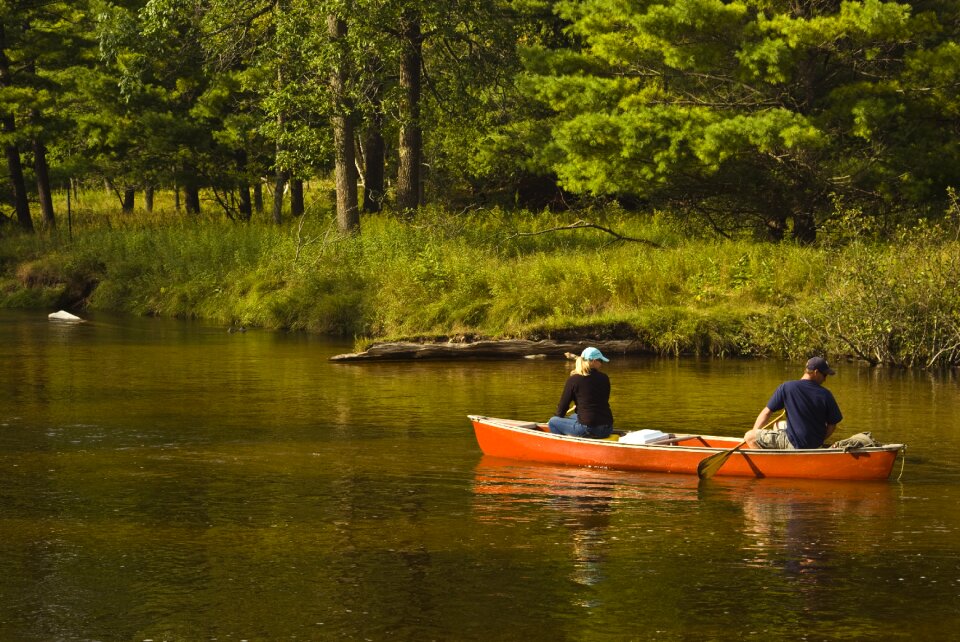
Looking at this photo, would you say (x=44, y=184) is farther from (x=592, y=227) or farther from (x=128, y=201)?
(x=592, y=227)

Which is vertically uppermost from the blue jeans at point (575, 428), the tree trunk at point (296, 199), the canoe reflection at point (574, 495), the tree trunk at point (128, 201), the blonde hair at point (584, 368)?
the tree trunk at point (128, 201)

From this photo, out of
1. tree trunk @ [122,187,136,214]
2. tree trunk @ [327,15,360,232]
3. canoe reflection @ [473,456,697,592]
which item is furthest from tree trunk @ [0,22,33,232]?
canoe reflection @ [473,456,697,592]

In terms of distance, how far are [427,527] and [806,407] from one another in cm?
453

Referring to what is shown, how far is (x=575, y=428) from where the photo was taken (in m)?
15.2

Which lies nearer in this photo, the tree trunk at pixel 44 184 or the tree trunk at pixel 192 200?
the tree trunk at pixel 44 184

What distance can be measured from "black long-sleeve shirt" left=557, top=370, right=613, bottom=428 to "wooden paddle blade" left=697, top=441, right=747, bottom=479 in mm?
1365

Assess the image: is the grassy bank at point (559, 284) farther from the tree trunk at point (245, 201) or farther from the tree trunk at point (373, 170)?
the tree trunk at point (245, 201)

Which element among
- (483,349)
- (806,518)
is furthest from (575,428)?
(483,349)

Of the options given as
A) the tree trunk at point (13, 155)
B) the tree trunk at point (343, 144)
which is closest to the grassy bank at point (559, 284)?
the tree trunk at point (343, 144)

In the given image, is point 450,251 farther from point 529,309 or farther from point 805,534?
point 805,534

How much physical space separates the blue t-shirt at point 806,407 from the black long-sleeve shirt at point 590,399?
78.4 inches

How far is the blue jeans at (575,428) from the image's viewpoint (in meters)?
15.1

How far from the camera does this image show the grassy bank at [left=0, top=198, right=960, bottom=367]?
2341cm

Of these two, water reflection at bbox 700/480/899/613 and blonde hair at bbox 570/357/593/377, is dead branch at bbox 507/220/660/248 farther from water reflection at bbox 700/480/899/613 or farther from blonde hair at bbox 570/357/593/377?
water reflection at bbox 700/480/899/613
